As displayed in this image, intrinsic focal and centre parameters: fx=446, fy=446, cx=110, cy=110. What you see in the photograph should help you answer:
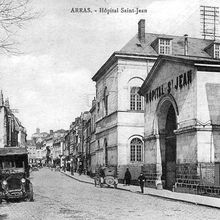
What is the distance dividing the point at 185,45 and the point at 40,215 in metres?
30.7

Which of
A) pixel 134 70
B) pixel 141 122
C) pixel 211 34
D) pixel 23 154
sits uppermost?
pixel 211 34

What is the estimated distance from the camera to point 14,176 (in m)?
20.2

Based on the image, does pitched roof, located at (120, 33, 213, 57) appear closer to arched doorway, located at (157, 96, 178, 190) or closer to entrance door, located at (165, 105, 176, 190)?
arched doorway, located at (157, 96, 178, 190)

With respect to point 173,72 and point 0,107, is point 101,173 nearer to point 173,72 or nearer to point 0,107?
point 173,72

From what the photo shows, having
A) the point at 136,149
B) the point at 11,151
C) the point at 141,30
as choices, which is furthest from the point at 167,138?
the point at 141,30

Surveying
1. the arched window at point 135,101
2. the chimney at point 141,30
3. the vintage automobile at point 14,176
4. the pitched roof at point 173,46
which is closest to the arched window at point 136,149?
the arched window at point 135,101

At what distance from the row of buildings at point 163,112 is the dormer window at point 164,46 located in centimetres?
9

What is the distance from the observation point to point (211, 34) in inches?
1978

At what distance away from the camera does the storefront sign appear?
24719 mm

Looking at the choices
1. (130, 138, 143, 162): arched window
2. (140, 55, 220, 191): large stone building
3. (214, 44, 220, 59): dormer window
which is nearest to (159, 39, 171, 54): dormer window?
(214, 44, 220, 59): dormer window

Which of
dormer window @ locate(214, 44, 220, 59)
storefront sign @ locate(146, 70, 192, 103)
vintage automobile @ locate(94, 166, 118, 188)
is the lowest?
vintage automobile @ locate(94, 166, 118, 188)

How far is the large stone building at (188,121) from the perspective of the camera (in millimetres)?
23172

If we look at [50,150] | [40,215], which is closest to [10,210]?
[40,215]

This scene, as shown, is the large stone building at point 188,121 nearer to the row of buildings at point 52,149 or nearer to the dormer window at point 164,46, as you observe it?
the dormer window at point 164,46
